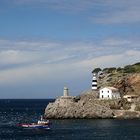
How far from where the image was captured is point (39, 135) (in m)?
125

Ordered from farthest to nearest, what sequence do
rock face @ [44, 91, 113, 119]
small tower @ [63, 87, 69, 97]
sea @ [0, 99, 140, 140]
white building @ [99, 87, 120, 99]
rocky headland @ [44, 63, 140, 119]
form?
white building @ [99, 87, 120, 99]
small tower @ [63, 87, 69, 97]
rocky headland @ [44, 63, 140, 119]
rock face @ [44, 91, 113, 119]
sea @ [0, 99, 140, 140]

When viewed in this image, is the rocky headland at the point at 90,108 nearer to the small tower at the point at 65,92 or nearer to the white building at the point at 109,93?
the small tower at the point at 65,92

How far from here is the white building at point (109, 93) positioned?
174m

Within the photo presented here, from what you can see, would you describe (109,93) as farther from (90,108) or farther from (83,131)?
(83,131)

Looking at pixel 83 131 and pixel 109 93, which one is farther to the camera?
pixel 109 93

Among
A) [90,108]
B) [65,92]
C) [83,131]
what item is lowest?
[83,131]

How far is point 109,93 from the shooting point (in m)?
174

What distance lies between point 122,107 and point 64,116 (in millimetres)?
19655

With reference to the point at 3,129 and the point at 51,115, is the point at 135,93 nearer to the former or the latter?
the point at 51,115

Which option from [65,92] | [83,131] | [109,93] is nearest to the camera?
[83,131]

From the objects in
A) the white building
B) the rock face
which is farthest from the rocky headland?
the white building

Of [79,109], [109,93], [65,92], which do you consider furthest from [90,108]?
[65,92]

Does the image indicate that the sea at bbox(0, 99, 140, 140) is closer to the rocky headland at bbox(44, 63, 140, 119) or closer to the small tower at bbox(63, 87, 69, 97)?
the rocky headland at bbox(44, 63, 140, 119)

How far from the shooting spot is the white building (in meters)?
174
